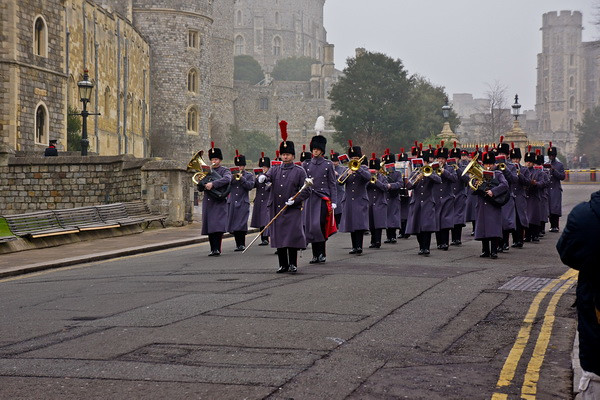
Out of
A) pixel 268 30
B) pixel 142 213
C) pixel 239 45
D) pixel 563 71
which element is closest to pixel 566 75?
pixel 563 71

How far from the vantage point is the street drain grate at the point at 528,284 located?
11.5m

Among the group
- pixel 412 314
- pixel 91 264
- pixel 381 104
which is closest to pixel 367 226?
pixel 91 264

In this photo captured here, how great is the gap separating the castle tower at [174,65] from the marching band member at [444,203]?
50.1 m

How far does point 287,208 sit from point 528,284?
3.57m

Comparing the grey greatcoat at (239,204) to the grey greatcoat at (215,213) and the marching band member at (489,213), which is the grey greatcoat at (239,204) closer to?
the grey greatcoat at (215,213)

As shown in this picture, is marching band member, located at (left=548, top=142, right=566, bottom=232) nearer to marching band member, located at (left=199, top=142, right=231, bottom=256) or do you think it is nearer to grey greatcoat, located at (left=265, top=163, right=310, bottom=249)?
marching band member, located at (left=199, top=142, right=231, bottom=256)

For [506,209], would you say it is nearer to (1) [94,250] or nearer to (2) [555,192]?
(2) [555,192]

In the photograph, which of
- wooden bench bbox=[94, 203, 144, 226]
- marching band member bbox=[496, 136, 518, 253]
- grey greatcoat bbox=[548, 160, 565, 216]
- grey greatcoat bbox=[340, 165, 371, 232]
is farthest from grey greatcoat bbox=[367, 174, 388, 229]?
wooden bench bbox=[94, 203, 144, 226]

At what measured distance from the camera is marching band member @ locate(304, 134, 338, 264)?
587 inches

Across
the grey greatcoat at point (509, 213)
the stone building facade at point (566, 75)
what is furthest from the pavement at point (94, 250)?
the stone building facade at point (566, 75)

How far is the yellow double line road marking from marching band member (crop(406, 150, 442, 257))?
16.6ft

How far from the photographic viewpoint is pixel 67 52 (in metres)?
46.5

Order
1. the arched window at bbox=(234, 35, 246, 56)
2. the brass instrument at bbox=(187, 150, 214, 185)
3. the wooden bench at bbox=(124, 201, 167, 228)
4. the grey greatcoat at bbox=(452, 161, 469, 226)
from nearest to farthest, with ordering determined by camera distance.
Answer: the brass instrument at bbox=(187, 150, 214, 185) → the grey greatcoat at bbox=(452, 161, 469, 226) → the wooden bench at bbox=(124, 201, 167, 228) → the arched window at bbox=(234, 35, 246, 56)

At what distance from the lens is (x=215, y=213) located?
56.3 ft
